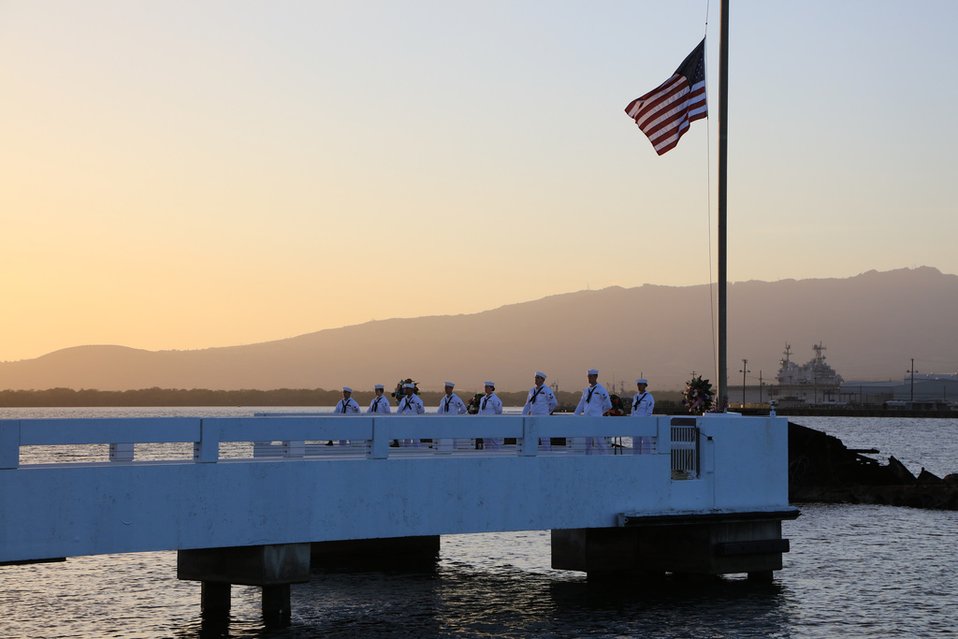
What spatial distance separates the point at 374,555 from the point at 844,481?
28.5 meters

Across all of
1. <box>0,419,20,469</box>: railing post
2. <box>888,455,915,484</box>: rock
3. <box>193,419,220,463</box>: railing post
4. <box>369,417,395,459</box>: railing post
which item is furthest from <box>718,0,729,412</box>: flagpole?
<box>888,455,915,484</box>: rock

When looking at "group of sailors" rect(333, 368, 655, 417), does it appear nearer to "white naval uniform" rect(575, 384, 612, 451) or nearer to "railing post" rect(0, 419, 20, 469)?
"white naval uniform" rect(575, 384, 612, 451)

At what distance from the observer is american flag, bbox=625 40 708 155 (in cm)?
2408

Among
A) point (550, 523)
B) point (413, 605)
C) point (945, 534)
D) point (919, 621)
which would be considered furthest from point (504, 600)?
point (945, 534)

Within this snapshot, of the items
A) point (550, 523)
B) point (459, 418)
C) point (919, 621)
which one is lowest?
point (919, 621)

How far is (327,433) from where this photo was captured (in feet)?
62.0

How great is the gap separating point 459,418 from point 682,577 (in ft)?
23.0

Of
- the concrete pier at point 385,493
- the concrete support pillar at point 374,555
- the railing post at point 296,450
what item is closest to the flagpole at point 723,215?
the concrete pier at point 385,493

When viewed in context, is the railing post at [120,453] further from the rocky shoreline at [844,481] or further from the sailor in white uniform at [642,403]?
the rocky shoreline at [844,481]

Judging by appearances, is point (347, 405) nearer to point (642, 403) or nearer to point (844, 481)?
point (642, 403)

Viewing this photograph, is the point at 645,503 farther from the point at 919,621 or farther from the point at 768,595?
the point at 919,621

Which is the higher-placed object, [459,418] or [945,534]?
[459,418]

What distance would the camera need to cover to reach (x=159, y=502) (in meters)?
17.1

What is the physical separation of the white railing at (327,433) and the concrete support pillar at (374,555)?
14.2ft
